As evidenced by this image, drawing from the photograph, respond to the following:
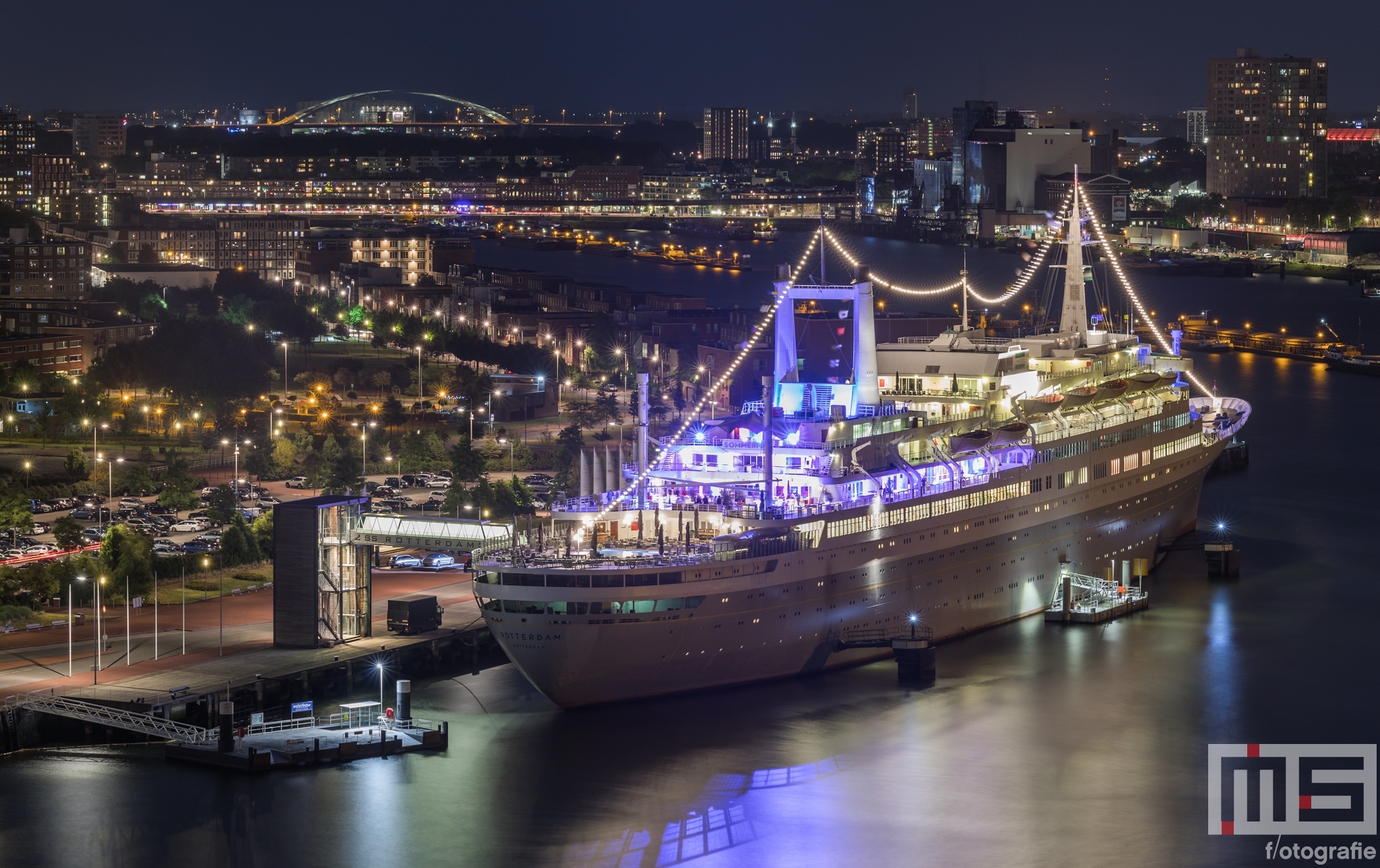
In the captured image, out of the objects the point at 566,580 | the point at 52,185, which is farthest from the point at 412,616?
the point at 52,185

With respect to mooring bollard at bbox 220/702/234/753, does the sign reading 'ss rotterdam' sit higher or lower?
lower

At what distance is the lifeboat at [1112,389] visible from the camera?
19375mm

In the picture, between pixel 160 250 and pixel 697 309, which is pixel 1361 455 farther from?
pixel 160 250

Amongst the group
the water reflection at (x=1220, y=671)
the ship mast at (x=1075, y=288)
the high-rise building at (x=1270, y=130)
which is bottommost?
the water reflection at (x=1220, y=671)

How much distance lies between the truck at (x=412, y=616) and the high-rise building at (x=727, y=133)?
122589mm

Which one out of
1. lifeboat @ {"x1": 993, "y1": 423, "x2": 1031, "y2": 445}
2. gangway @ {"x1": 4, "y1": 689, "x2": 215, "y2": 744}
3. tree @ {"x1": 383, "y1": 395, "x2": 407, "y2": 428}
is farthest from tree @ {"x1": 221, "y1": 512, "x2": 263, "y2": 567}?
tree @ {"x1": 383, "y1": 395, "x2": 407, "y2": 428}

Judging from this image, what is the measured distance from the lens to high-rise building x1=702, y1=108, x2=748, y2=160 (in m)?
138

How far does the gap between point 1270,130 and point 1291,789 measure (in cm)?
7646

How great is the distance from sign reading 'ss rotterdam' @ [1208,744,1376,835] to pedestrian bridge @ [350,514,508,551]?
588cm

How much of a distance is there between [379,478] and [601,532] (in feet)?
32.0

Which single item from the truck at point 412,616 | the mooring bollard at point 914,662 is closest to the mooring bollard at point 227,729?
the truck at point 412,616

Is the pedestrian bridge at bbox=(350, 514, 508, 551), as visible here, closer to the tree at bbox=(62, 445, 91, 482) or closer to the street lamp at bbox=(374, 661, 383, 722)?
the street lamp at bbox=(374, 661, 383, 722)

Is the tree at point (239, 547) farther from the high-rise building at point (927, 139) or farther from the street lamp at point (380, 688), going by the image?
the high-rise building at point (927, 139)

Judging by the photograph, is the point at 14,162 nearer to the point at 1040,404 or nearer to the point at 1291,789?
the point at 1040,404
